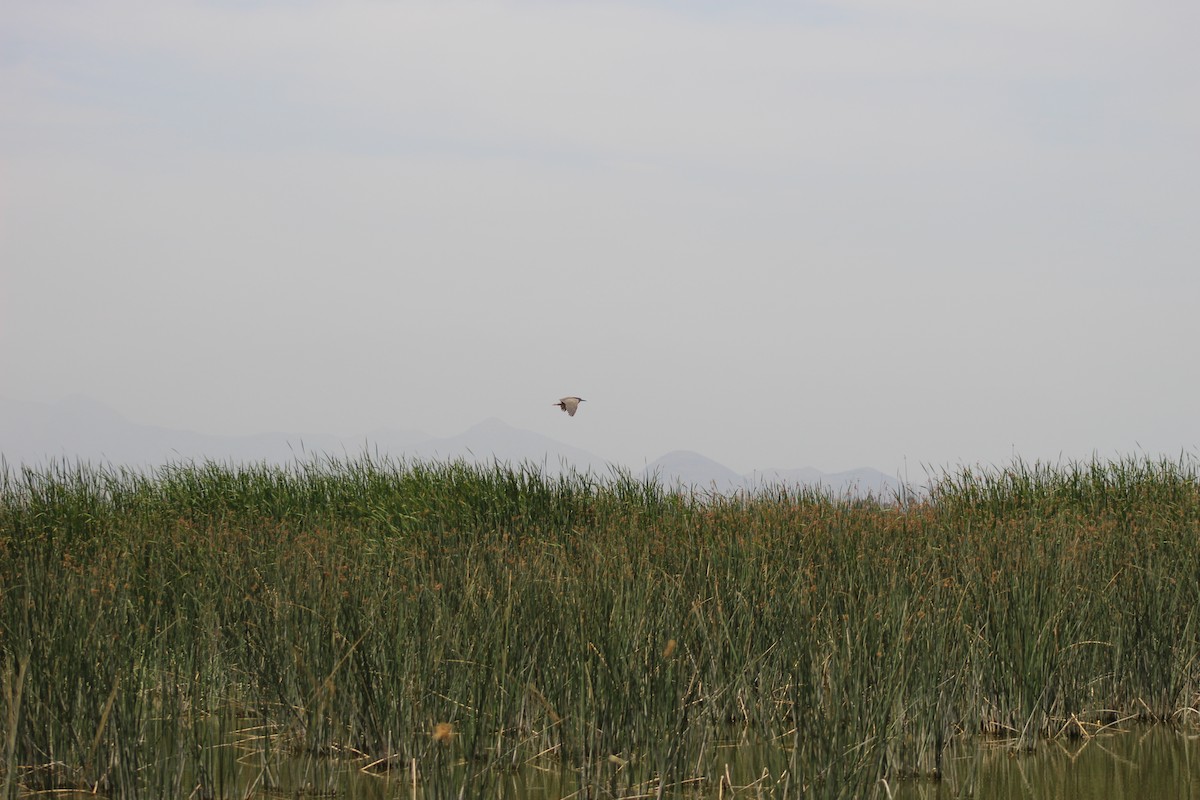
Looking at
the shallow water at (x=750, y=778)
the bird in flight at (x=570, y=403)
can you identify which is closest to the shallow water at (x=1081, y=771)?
the shallow water at (x=750, y=778)

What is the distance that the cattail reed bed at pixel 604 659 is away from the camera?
196 inches

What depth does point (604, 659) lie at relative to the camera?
536cm

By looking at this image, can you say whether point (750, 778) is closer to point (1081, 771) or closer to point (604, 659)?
point (604, 659)

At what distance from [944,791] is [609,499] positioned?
7.20 metres

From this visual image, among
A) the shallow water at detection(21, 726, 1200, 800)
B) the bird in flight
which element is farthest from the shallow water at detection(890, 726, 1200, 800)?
the bird in flight

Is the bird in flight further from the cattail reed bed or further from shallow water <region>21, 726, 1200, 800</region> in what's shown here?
shallow water <region>21, 726, 1200, 800</region>

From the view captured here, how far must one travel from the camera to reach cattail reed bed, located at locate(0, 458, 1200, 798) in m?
4.97

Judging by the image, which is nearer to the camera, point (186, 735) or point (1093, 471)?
point (186, 735)

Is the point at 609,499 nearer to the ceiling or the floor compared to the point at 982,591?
nearer to the ceiling

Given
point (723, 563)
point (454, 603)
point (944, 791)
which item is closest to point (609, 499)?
point (723, 563)

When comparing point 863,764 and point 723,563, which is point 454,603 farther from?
point 863,764

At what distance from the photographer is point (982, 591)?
6.90 meters

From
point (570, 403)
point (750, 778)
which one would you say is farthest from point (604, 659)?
point (570, 403)

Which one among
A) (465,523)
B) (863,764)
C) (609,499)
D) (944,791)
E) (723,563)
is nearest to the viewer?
(863,764)
